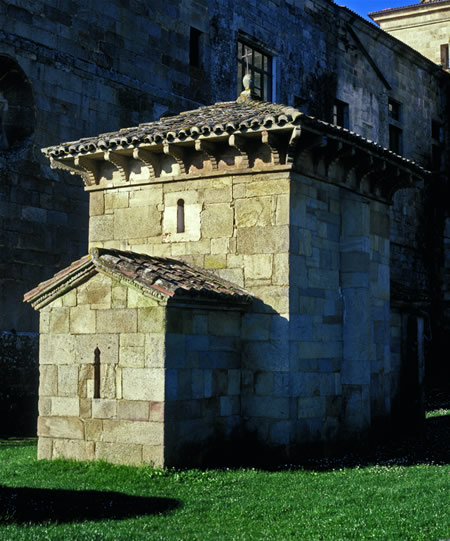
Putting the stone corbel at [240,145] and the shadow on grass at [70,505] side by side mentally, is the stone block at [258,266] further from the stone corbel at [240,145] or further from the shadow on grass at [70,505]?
the shadow on grass at [70,505]

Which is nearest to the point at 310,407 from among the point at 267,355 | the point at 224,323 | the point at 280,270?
the point at 267,355

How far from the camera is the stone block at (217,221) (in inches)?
472

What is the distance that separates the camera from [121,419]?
10.4m

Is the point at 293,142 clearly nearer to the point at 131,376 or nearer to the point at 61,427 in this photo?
the point at 131,376

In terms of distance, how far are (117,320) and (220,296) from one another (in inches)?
53.7

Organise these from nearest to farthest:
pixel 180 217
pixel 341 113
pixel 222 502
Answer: pixel 222 502
pixel 180 217
pixel 341 113

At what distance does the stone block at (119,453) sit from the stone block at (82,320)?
1.43 m

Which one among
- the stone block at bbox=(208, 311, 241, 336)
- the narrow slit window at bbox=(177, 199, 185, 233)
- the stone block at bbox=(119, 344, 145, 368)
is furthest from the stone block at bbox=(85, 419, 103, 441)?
the narrow slit window at bbox=(177, 199, 185, 233)

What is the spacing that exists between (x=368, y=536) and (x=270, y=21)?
16686mm

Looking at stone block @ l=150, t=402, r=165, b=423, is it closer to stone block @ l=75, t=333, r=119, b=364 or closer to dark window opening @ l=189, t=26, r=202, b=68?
stone block @ l=75, t=333, r=119, b=364

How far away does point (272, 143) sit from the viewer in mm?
11453

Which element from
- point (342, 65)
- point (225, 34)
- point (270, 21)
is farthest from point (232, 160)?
point (342, 65)

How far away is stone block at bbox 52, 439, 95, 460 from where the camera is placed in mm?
10609

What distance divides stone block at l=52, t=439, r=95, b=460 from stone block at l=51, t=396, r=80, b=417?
13.4 inches
